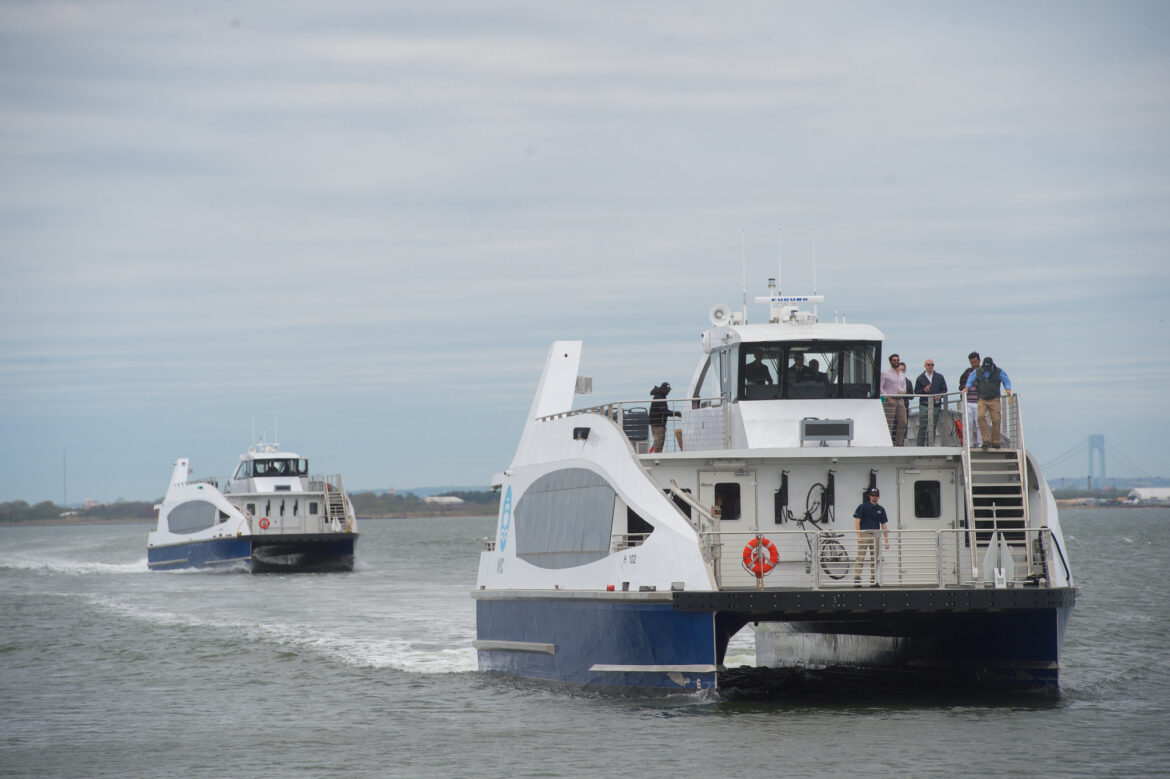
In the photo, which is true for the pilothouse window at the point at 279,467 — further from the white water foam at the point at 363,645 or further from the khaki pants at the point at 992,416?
the khaki pants at the point at 992,416

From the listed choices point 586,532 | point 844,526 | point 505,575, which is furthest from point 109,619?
→ point 844,526

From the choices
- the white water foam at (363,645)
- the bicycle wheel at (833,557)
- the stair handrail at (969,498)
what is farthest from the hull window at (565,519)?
the stair handrail at (969,498)

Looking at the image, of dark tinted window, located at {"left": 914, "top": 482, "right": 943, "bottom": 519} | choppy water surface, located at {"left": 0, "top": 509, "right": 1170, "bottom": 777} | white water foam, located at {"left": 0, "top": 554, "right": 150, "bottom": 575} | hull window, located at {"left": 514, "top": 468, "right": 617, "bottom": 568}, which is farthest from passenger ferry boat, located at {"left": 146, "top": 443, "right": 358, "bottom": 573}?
dark tinted window, located at {"left": 914, "top": 482, "right": 943, "bottom": 519}

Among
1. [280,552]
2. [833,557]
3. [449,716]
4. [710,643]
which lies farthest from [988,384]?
[280,552]

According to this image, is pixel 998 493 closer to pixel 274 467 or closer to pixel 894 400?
pixel 894 400

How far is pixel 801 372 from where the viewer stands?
20.5 metres

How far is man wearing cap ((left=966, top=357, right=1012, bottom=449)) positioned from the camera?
1972 cm

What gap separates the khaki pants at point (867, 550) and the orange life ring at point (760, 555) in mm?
1029

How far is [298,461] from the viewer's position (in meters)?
59.8

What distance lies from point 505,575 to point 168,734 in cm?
620

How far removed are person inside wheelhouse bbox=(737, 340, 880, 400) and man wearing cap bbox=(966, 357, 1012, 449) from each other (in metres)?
1.43

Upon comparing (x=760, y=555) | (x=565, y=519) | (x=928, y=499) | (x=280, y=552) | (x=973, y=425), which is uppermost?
(x=973, y=425)

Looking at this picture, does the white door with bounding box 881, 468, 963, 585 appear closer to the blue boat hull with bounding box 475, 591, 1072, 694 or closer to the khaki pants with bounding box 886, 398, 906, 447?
the blue boat hull with bounding box 475, 591, 1072, 694

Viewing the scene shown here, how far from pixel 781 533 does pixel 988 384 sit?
12.9ft
